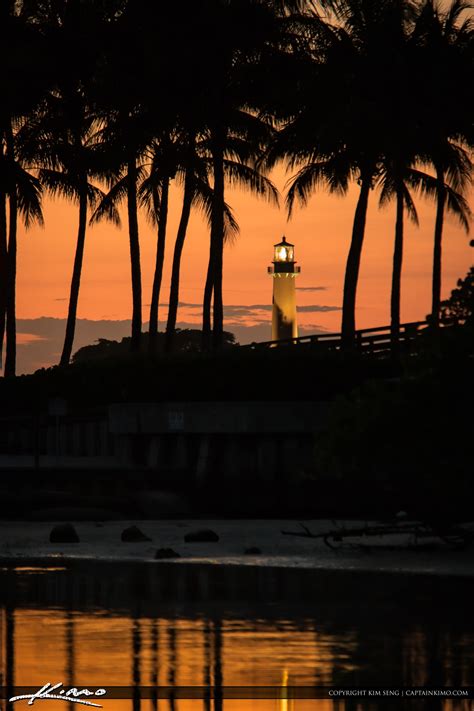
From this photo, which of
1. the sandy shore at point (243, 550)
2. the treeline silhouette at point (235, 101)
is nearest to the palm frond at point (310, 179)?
the treeline silhouette at point (235, 101)

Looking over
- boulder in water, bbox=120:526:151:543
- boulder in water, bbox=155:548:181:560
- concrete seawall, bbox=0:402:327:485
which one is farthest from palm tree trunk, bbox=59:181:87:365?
boulder in water, bbox=155:548:181:560

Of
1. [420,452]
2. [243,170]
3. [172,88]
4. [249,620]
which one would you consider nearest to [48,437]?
[172,88]

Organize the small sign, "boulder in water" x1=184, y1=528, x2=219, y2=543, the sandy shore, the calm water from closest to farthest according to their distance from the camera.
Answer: the calm water < the sandy shore < "boulder in water" x1=184, y1=528, x2=219, y2=543 < the small sign

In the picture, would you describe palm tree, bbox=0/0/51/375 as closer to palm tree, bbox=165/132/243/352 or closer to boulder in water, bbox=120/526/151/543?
palm tree, bbox=165/132/243/352

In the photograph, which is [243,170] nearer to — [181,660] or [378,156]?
[378,156]

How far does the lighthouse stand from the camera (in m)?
88.9

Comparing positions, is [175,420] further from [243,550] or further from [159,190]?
[159,190]

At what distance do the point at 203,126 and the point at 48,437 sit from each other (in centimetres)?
1268

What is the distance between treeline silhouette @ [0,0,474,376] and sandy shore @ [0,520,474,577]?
19048 millimetres

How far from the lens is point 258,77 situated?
152 ft

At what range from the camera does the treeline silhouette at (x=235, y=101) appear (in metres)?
46.5

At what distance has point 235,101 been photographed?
156 ft

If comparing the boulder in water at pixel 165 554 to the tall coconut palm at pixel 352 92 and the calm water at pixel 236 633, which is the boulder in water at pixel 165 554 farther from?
the tall coconut palm at pixel 352 92

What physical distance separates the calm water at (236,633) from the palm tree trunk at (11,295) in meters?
42.1
